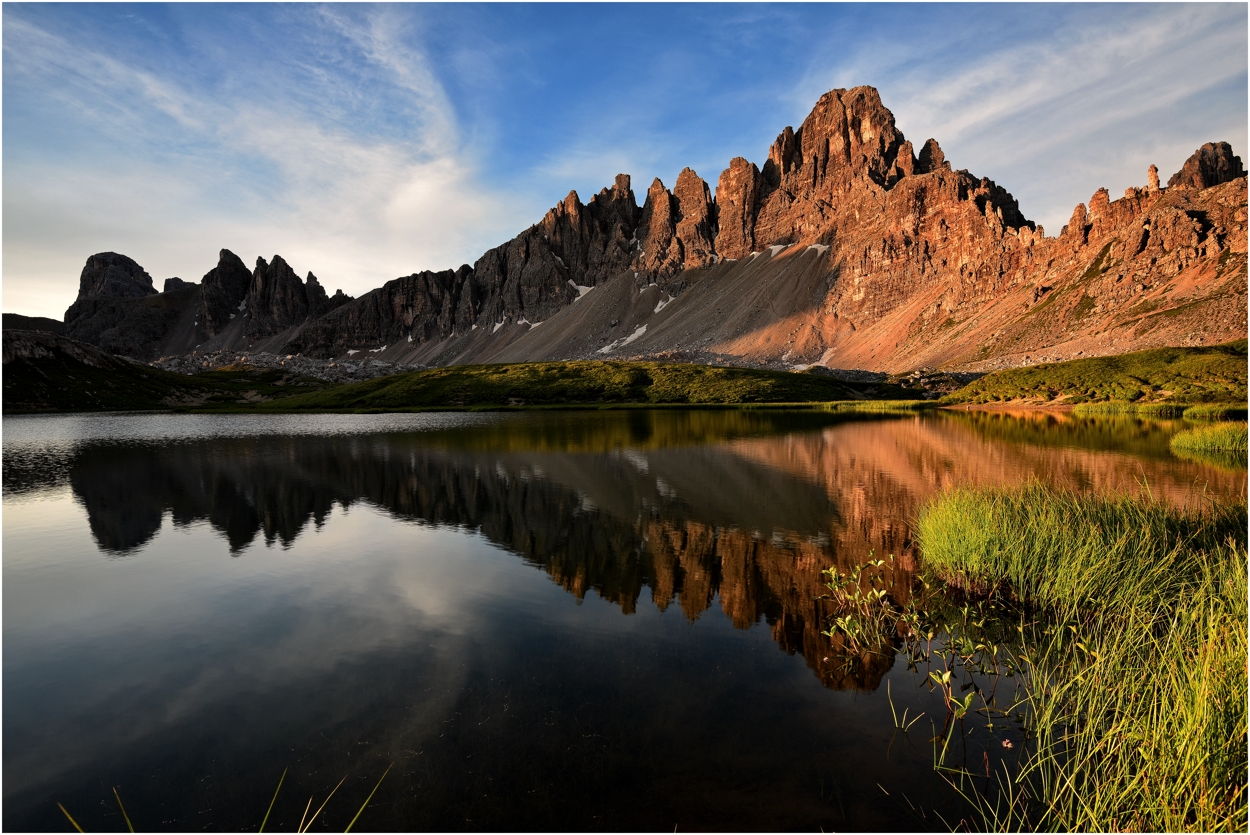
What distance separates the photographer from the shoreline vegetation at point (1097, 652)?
18.2ft

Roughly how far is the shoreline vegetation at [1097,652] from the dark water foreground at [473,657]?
38.7 inches

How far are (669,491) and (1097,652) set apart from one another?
19.7m

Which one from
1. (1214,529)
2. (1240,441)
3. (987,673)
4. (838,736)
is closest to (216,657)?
(838,736)

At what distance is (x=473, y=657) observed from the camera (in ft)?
36.7

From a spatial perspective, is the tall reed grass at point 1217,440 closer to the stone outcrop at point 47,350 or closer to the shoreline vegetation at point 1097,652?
the shoreline vegetation at point 1097,652

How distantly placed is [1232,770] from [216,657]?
1545 cm

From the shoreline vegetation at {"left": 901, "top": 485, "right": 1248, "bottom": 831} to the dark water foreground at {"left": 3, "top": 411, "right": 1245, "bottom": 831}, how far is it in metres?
0.98

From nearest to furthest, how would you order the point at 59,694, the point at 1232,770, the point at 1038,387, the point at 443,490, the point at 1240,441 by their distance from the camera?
the point at 1232,770 → the point at 59,694 → the point at 443,490 → the point at 1240,441 → the point at 1038,387

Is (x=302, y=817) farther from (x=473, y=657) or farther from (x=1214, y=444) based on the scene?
(x=1214, y=444)

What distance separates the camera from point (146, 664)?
11.2m

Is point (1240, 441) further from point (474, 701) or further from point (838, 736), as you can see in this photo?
point (474, 701)

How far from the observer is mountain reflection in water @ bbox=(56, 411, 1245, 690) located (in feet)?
50.3

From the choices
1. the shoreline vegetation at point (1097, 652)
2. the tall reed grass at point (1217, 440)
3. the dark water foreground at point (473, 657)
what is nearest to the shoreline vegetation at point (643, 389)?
the tall reed grass at point (1217, 440)

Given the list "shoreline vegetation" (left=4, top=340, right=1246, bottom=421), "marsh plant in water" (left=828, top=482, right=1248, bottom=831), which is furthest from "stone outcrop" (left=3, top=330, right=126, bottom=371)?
"marsh plant in water" (left=828, top=482, right=1248, bottom=831)
